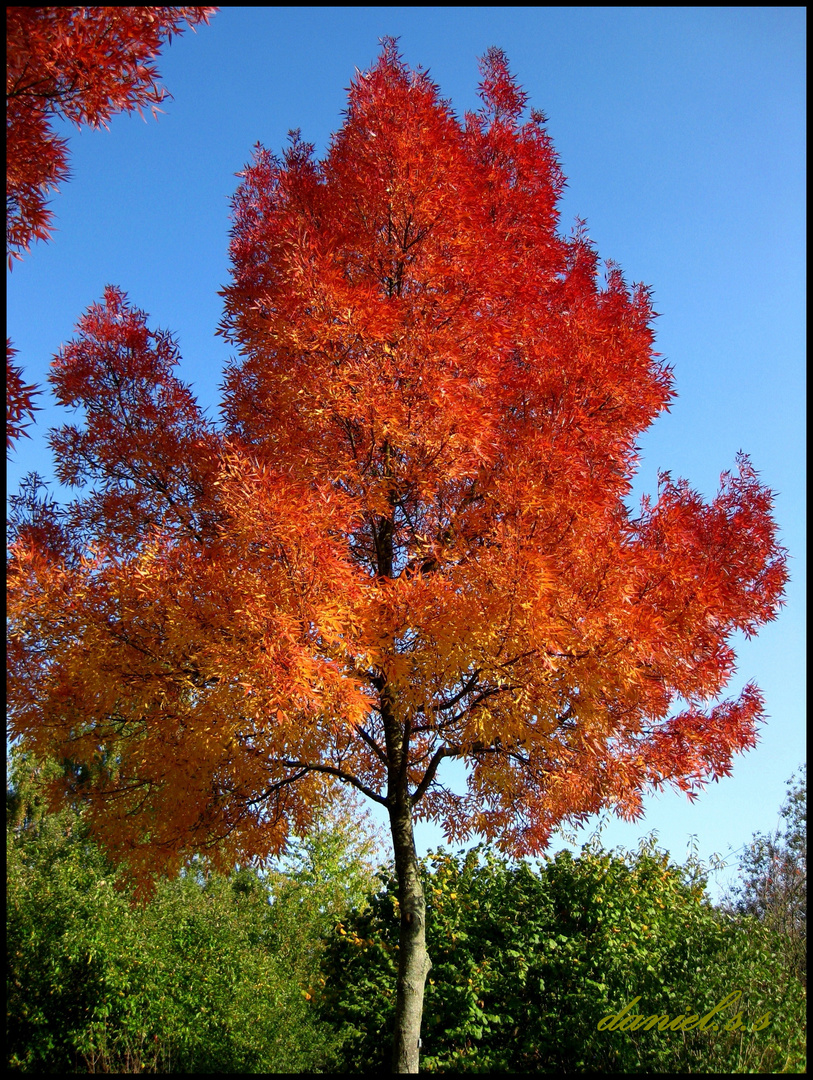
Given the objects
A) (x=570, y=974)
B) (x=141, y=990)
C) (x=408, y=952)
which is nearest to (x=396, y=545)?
(x=408, y=952)

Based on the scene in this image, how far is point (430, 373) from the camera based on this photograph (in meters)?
6.73

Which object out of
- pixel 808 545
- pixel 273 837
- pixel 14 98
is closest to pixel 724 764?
pixel 808 545

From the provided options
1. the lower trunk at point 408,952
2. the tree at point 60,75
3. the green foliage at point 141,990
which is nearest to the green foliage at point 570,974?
the lower trunk at point 408,952

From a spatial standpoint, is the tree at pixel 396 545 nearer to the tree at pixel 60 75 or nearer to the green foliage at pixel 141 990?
the tree at pixel 60 75

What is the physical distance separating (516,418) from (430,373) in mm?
1403

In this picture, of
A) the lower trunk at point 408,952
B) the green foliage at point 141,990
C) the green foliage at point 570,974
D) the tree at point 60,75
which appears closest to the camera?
the tree at point 60,75

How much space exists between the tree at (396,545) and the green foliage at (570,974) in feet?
6.28

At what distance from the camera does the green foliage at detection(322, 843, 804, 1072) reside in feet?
26.3

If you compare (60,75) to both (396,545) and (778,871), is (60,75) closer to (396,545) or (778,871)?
(396,545)

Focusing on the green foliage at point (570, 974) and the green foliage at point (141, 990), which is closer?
the green foliage at point (570, 974)

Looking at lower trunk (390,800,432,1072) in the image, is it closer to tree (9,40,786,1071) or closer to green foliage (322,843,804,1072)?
tree (9,40,786,1071)

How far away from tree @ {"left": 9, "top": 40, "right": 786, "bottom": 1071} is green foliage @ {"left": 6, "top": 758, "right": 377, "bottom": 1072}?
4.73 metres

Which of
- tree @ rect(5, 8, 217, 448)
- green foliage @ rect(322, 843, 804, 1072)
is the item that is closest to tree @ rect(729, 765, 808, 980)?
green foliage @ rect(322, 843, 804, 1072)

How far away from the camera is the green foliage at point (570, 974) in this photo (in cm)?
802
